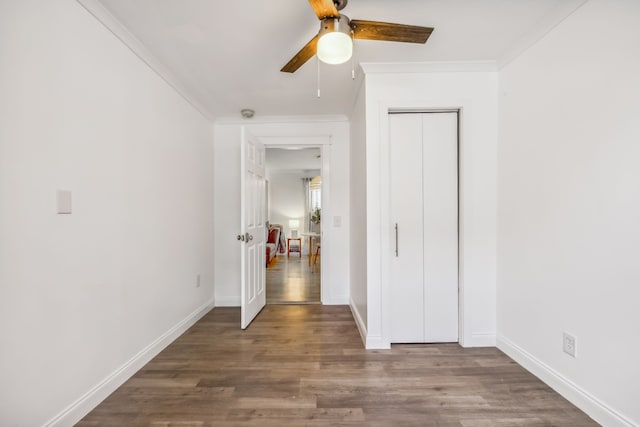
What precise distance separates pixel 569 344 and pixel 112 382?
2895mm

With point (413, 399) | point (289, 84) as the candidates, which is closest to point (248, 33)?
point (289, 84)

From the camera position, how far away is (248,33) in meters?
1.87

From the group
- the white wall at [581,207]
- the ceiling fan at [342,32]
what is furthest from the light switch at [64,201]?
the white wall at [581,207]

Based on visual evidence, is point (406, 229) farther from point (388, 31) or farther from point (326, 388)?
point (388, 31)

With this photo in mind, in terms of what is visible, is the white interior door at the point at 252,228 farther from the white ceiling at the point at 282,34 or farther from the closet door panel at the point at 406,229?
the closet door panel at the point at 406,229

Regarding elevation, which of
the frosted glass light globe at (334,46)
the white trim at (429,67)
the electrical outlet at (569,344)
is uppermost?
the white trim at (429,67)

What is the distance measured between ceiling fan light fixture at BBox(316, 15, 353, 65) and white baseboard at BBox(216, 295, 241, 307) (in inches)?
118

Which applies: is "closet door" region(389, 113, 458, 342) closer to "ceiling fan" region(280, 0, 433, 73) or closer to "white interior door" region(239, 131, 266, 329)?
"ceiling fan" region(280, 0, 433, 73)

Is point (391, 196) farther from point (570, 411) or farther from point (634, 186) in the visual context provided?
point (570, 411)

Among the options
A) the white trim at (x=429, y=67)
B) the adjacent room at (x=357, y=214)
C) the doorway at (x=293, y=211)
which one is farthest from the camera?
the doorway at (x=293, y=211)

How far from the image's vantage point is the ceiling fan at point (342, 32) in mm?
1289

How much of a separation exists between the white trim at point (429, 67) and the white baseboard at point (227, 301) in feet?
9.70

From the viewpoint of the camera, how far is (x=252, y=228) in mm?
2998

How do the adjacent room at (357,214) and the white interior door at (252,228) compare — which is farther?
the white interior door at (252,228)
